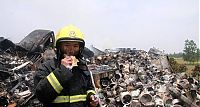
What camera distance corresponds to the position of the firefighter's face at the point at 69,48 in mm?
2668

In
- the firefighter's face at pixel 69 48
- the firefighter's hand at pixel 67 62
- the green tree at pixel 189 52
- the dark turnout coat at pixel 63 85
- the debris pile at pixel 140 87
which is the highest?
the firefighter's face at pixel 69 48

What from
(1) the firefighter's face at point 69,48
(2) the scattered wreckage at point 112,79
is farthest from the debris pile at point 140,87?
(1) the firefighter's face at point 69,48

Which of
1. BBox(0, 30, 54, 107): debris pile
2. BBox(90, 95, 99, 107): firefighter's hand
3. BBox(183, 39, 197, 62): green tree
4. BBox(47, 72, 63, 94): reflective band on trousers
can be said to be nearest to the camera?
BBox(47, 72, 63, 94): reflective band on trousers

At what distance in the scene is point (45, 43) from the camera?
1438 cm

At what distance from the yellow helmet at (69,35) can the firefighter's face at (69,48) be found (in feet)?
0.11

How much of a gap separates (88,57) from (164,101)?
626 cm

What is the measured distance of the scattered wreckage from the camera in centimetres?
916

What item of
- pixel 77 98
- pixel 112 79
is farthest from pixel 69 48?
pixel 112 79

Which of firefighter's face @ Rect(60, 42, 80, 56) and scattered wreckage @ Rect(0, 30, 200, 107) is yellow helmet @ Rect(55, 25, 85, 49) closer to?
firefighter's face @ Rect(60, 42, 80, 56)

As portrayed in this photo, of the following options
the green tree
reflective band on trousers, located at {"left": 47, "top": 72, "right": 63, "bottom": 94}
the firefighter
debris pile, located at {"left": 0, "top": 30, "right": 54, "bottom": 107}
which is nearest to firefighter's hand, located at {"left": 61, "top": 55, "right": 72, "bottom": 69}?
the firefighter

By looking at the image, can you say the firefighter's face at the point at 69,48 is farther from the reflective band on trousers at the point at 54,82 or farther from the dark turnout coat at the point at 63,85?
the reflective band on trousers at the point at 54,82

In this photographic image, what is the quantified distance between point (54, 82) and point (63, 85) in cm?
9

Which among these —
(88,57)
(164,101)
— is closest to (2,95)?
(164,101)

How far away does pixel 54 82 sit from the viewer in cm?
249
